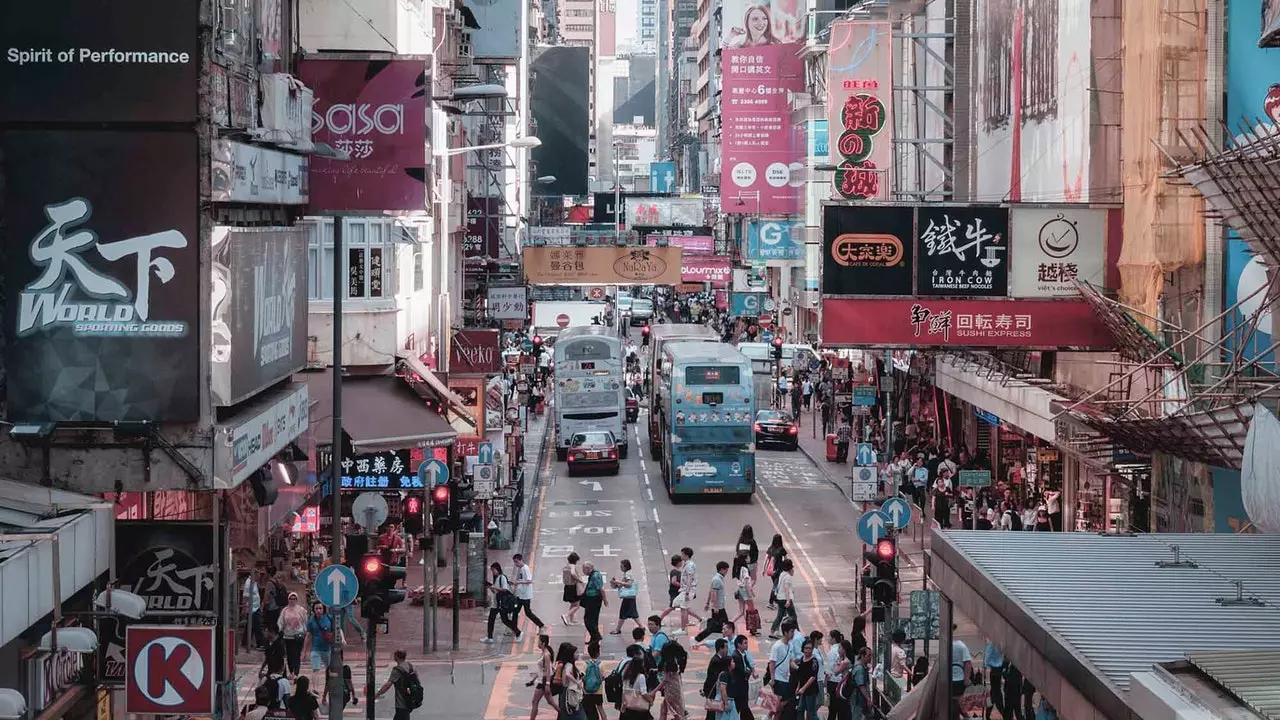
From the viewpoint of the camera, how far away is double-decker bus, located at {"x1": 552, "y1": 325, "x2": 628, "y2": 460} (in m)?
54.0

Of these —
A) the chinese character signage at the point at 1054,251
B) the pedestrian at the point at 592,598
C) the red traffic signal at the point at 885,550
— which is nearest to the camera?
the red traffic signal at the point at 885,550

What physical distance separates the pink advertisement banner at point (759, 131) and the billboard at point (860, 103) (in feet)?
90.9

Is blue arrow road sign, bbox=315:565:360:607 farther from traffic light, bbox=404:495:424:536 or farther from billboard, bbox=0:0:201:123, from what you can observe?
traffic light, bbox=404:495:424:536

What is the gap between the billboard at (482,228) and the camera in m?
64.0

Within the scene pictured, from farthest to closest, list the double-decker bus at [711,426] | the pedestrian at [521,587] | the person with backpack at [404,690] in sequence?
the double-decker bus at [711,426] < the pedestrian at [521,587] < the person with backpack at [404,690]

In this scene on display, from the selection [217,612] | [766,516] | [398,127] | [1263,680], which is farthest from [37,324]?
[766,516]

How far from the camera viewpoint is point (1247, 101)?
27.1 meters

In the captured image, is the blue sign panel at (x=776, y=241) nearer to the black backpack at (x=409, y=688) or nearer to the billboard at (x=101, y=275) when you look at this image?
the black backpack at (x=409, y=688)

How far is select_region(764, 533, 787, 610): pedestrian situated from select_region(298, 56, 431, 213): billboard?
9.07 metres

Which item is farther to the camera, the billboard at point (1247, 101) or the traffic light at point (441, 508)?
the traffic light at point (441, 508)

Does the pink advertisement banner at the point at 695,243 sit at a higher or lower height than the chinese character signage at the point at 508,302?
higher

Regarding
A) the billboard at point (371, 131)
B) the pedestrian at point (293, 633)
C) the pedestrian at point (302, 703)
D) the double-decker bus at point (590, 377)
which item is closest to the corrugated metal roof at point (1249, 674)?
the pedestrian at point (302, 703)

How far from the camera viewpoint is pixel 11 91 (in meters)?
20.4

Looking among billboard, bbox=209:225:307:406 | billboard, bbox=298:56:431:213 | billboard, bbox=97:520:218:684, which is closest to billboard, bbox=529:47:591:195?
billboard, bbox=298:56:431:213
